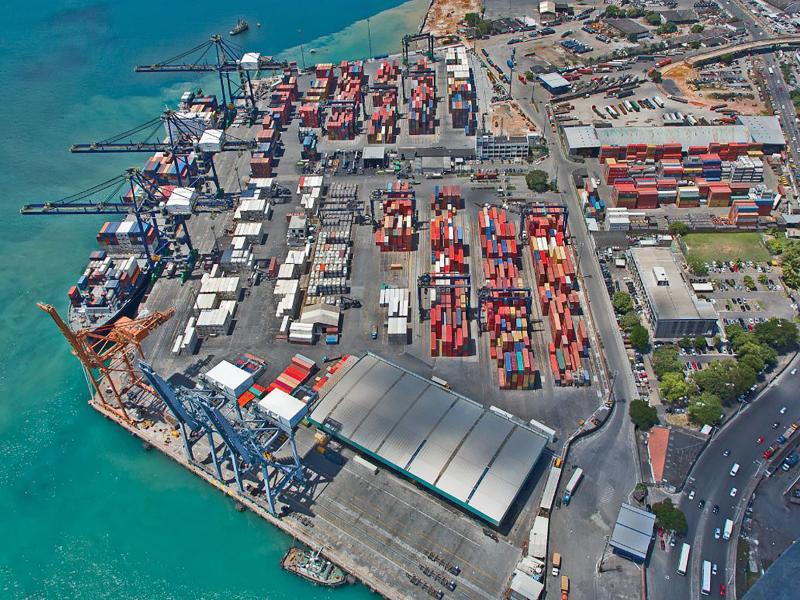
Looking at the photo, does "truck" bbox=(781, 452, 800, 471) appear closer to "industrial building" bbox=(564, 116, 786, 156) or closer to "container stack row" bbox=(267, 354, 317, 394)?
"container stack row" bbox=(267, 354, 317, 394)

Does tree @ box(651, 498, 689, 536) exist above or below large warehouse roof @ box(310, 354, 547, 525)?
below

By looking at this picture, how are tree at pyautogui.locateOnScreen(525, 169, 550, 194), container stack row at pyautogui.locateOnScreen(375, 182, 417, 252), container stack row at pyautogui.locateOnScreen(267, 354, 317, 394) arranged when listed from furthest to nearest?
1. tree at pyautogui.locateOnScreen(525, 169, 550, 194)
2. container stack row at pyautogui.locateOnScreen(375, 182, 417, 252)
3. container stack row at pyautogui.locateOnScreen(267, 354, 317, 394)

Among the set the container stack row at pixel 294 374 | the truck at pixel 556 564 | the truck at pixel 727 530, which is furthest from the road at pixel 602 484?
the container stack row at pixel 294 374

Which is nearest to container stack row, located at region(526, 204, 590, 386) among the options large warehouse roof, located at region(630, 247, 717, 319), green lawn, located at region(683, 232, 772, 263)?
large warehouse roof, located at region(630, 247, 717, 319)

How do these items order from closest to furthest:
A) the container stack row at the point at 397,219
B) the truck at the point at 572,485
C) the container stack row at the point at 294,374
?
1. the truck at the point at 572,485
2. the container stack row at the point at 294,374
3. the container stack row at the point at 397,219

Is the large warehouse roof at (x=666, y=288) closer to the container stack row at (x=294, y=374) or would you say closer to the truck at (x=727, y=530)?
the truck at (x=727, y=530)

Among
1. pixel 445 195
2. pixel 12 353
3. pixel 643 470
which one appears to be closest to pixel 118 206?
pixel 12 353

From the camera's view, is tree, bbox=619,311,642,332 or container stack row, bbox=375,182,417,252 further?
container stack row, bbox=375,182,417,252

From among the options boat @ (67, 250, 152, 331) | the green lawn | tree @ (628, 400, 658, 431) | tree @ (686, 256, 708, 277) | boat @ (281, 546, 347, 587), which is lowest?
boat @ (281, 546, 347, 587)
